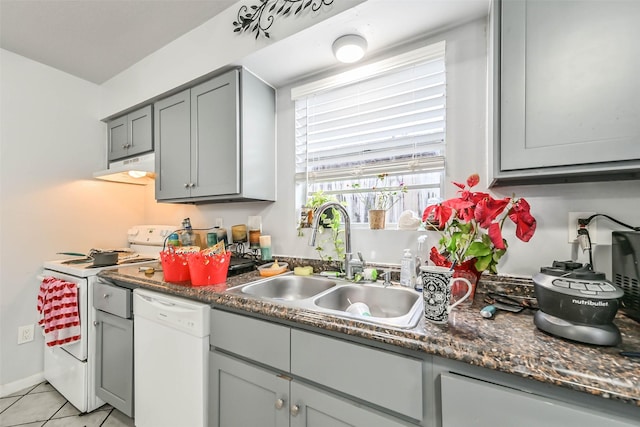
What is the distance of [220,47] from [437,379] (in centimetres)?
195

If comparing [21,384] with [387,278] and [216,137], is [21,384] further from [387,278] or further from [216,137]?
[387,278]

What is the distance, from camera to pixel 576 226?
1042 mm

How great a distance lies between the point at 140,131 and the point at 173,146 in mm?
524

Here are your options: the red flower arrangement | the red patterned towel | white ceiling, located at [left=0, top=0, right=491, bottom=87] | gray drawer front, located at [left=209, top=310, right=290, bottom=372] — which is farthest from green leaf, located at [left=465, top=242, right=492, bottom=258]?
the red patterned towel

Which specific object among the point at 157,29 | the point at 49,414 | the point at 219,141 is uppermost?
the point at 157,29

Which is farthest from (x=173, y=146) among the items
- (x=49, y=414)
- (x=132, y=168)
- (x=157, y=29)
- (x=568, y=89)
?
(x=568, y=89)

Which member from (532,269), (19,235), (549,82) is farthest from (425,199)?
(19,235)

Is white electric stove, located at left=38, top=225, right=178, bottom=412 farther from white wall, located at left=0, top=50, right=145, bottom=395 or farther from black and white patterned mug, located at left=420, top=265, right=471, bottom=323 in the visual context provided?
black and white patterned mug, located at left=420, top=265, right=471, bottom=323

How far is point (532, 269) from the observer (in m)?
1.12

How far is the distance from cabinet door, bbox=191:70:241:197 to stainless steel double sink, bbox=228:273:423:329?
62cm

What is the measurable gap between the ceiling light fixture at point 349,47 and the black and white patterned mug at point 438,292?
114 centimetres

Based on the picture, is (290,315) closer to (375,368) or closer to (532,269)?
(375,368)

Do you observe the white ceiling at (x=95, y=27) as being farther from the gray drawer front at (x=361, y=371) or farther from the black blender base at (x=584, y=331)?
the black blender base at (x=584, y=331)

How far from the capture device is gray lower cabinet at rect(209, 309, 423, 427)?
2.55 ft
